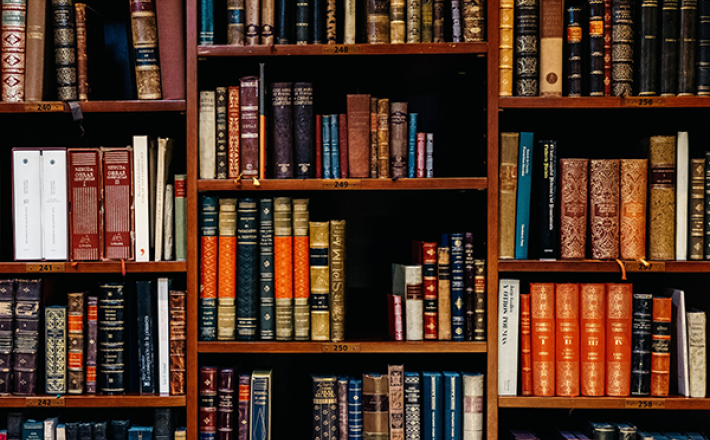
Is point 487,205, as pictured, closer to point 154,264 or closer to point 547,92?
point 547,92

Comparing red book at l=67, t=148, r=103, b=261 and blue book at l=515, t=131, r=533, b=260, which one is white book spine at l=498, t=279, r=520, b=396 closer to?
blue book at l=515, t=131, r=533, b=260

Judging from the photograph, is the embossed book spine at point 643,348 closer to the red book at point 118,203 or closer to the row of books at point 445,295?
the row of books at point 445,295

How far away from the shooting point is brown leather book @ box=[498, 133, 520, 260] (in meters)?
1.45

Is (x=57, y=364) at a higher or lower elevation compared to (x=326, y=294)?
lower

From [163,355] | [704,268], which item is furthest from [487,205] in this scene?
[163,355]

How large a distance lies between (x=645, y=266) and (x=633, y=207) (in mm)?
165

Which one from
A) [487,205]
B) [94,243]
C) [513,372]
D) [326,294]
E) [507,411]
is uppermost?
[487,205]

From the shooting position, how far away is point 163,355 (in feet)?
4.81

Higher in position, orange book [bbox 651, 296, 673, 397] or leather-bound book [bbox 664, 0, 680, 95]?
leather-bound book [bbox 664, 0, 680, 95]

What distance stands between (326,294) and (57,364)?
30.6 inches

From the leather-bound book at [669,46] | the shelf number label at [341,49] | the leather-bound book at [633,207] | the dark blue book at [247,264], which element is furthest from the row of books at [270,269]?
the leather-bound book at [669,46]

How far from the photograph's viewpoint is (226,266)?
1.46 meters

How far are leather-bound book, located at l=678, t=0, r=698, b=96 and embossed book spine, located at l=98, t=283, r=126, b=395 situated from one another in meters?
1.66

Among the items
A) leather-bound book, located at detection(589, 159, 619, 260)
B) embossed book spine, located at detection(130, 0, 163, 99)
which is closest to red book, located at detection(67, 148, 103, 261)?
A: embossed book spine, located at detection(130, 0, 163, 99)
